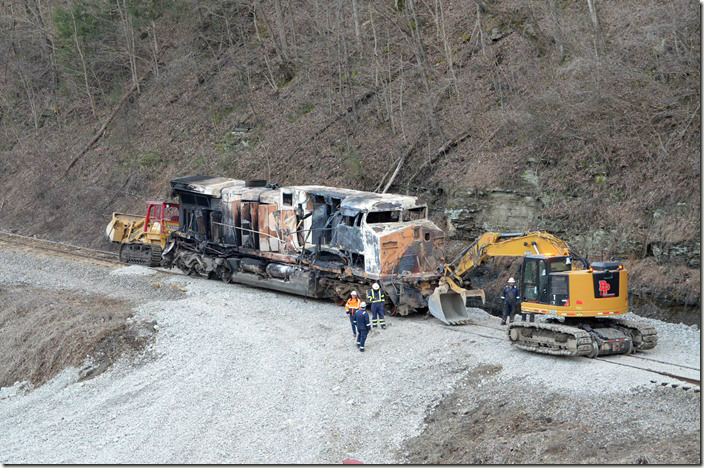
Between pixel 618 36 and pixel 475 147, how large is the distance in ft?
17.3

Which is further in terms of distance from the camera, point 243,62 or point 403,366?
point 243,62

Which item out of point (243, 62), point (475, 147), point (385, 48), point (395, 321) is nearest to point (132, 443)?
point (395, 321)

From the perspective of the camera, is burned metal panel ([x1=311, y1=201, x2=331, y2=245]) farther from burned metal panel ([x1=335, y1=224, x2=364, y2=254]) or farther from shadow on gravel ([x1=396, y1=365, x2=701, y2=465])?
shadow on gravel ([x1=396, y1=365, x2=701, y2=465])

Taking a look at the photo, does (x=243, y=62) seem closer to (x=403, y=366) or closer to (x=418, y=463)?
(x=403, y=366)

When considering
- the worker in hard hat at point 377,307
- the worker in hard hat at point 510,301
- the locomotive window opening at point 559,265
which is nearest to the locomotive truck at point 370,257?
the locomotive window opening at point 559,265

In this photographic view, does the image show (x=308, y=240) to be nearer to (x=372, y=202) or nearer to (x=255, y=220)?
(x=255, y=220)

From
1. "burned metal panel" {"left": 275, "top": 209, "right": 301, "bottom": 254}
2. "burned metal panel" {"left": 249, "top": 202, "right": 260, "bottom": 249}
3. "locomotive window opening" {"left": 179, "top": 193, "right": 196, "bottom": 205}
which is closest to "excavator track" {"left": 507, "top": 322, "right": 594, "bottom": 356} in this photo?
"burned metal panel" {"left": 275, "top": 209, "right": 301, "bottom": 254}

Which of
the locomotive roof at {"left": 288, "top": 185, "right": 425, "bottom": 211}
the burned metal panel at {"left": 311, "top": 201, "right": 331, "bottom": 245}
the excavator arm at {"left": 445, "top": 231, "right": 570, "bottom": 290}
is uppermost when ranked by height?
the locomotive roof at {"left": 288, "top": 185, "right": 425, "bottom": 211}

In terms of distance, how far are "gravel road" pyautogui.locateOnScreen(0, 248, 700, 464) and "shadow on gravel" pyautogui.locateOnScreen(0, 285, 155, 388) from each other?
1.71 feet

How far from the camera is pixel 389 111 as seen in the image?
1139 inches

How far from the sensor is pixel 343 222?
813 inches

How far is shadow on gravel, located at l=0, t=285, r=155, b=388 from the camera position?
18484 millimetres

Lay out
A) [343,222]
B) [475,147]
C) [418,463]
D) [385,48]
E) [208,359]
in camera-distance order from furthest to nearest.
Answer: [385,48] → [475,147] → [343,222] → [208,359] → [418,463]

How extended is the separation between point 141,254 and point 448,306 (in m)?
13.2
